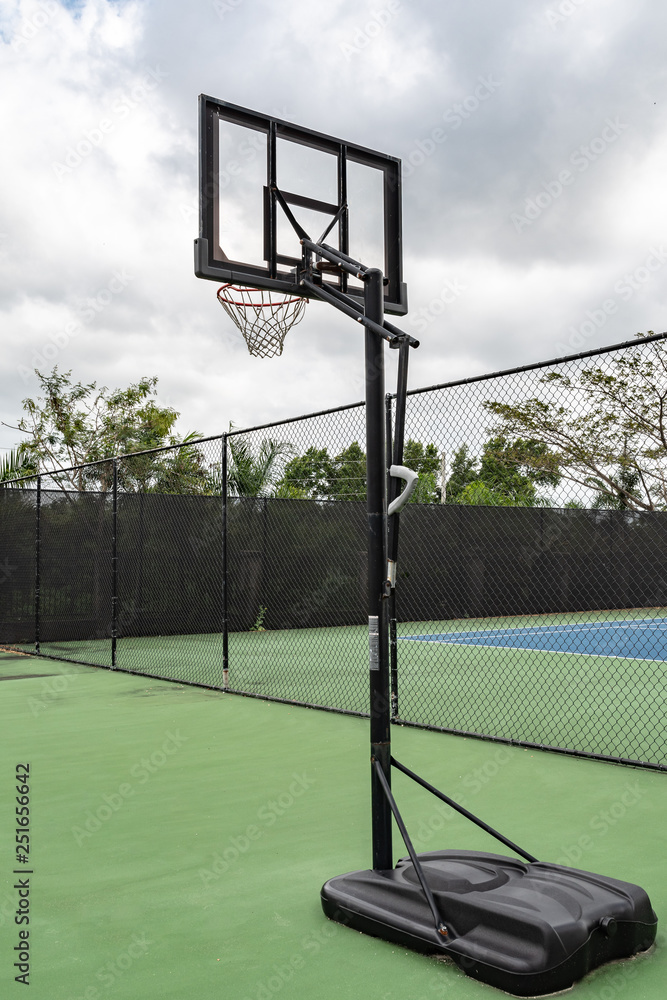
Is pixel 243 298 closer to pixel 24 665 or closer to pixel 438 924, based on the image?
pixel 438 924

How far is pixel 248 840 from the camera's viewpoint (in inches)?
135

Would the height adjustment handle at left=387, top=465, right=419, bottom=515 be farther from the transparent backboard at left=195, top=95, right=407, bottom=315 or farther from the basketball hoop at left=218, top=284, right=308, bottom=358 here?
the basketball hoop at left=218, top=284, right=308, bottom=358

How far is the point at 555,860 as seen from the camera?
3.11 m

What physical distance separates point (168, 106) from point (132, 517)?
20.2ft

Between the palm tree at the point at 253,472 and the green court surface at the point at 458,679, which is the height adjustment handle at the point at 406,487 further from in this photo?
the palm tree at the point at 253,472

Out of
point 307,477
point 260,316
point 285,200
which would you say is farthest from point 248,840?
point 307,477

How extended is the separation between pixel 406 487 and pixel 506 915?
127cm

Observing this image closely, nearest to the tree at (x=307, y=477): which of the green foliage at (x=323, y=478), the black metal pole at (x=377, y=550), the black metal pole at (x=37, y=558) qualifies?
the green foliage at (x=323, y=478)

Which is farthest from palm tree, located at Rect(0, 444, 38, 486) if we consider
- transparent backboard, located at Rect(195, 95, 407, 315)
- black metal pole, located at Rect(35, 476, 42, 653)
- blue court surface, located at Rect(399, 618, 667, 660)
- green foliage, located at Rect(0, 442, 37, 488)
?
transparent backboard, located at Rect(195, 95, 407, 315)

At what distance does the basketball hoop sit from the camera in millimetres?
4500

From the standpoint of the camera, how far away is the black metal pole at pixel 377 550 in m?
2.74

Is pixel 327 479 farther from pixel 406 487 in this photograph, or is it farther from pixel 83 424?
pixel 406 487

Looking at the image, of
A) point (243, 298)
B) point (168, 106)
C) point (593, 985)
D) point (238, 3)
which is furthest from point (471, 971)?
point (168, 106)

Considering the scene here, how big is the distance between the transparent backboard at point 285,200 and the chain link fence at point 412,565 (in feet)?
4.25
